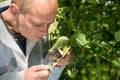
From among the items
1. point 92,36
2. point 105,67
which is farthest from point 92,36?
point 105,67

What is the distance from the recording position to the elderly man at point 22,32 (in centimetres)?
115

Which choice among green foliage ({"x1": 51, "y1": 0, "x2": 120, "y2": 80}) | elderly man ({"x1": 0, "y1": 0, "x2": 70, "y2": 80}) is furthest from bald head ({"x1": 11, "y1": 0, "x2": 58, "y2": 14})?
green foliage ({"x1": 51, "y1": 0, "x2": 120, "y2": 80})

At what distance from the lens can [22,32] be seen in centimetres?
125

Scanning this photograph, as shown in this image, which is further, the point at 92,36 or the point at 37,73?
the point at 92,36

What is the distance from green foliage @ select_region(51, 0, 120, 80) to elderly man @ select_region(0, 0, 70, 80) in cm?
6

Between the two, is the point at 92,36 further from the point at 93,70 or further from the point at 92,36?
the point at 93,70

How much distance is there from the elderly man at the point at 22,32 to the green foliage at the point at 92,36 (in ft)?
0.20

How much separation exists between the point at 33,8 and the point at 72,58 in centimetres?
19

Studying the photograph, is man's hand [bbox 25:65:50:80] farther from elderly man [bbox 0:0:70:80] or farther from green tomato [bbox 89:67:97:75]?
green tomato [bbox 89:67:97:75]

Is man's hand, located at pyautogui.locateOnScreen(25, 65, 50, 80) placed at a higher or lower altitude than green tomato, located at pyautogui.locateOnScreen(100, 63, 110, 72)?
higher

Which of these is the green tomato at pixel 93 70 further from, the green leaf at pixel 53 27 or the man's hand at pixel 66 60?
the green leaf at pixel 53 27

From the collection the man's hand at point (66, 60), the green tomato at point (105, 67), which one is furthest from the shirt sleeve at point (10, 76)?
the green tomato at point (105, 67)

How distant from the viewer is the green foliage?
1131 mm

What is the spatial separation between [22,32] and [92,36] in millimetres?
225
